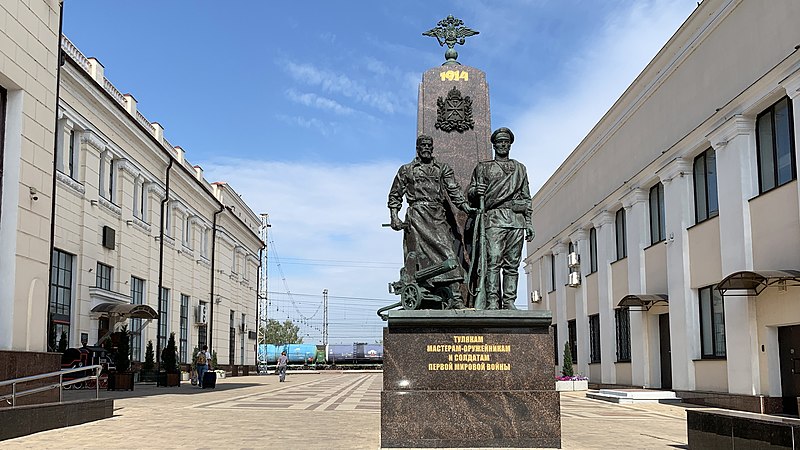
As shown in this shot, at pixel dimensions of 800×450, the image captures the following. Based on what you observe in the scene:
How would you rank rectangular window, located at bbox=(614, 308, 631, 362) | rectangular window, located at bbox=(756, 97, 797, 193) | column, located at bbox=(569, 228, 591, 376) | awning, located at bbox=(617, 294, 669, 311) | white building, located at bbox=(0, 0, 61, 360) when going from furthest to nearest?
column, located at bbox=(569, 228, 591, 376)
rectangular window, located at bbox=(614, 308, 631, 362)
awning, located at bbox=(617, 294, 669, 311)
rectangular window, located at bbox=(756, 97, 797, 193)
white building, located at bbox=(0, 0, 61, 360)

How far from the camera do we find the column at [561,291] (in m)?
36.1

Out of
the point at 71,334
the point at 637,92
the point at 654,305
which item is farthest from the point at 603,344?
the point at 71,334

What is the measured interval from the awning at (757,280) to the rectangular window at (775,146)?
1903 mm

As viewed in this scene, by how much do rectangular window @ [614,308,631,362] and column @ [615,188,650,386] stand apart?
2.66 ft

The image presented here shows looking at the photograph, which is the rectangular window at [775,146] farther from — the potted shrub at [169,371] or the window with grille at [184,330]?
the window with grille at [184,330]

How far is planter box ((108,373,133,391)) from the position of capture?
24.7m

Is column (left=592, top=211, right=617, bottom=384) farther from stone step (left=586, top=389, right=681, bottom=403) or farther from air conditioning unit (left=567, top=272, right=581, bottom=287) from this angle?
stone step (left=586, top=389, right=681, bottom=403)

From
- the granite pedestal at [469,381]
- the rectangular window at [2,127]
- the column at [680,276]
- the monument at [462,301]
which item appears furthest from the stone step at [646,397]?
the rectangular window at [2,127]

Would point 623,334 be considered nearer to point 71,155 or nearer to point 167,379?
point 167,379

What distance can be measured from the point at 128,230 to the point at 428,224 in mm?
22575

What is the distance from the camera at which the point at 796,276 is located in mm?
14797

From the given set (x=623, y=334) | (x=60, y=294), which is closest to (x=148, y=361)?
(x=60, y=294)

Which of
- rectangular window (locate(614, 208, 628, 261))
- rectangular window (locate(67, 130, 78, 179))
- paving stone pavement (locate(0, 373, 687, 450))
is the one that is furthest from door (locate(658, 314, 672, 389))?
rectangular window (locate(67, 130, 78, 179))

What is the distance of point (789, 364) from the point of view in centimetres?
1650
